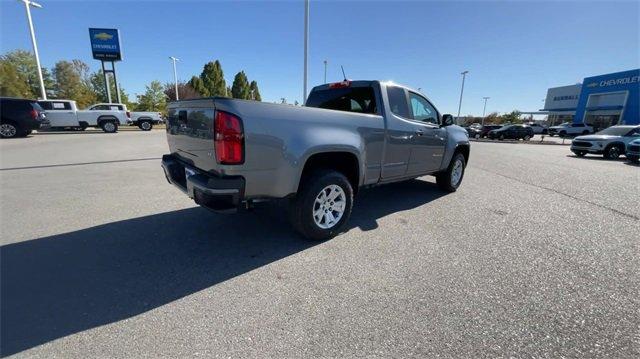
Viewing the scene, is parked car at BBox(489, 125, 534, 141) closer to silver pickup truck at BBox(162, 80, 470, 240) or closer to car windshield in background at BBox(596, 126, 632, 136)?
car windshield in background at BBox(596, 126, 632, 136)

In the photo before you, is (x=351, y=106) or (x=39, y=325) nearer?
(x=39, y=325)

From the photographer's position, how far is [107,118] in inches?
797

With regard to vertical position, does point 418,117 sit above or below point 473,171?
above

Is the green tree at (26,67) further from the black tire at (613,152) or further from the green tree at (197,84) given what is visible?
the black tire at (613,152)

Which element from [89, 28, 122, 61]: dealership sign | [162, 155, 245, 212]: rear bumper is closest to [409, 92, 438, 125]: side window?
[162, 155, 245, 212]: rear bumper

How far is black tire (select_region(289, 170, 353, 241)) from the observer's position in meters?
3.30

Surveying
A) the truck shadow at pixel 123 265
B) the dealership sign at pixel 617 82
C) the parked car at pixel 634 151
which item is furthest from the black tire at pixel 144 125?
the dealership sign at pixel 617 82

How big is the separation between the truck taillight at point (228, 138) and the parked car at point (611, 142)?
17705 mm

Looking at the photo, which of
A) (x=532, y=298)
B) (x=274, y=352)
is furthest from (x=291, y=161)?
(x=532, y=298)

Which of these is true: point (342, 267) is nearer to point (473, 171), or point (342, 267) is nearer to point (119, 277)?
point (119, 277)

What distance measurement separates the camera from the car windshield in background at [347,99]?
4.26 meters

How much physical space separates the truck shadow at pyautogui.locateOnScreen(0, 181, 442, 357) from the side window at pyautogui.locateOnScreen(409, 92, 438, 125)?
73.4 inches

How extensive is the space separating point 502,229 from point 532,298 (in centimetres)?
176

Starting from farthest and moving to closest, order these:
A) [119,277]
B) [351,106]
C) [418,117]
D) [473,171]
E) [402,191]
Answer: [473,171], [402,191], [418,117], [351,106], [119,277]
